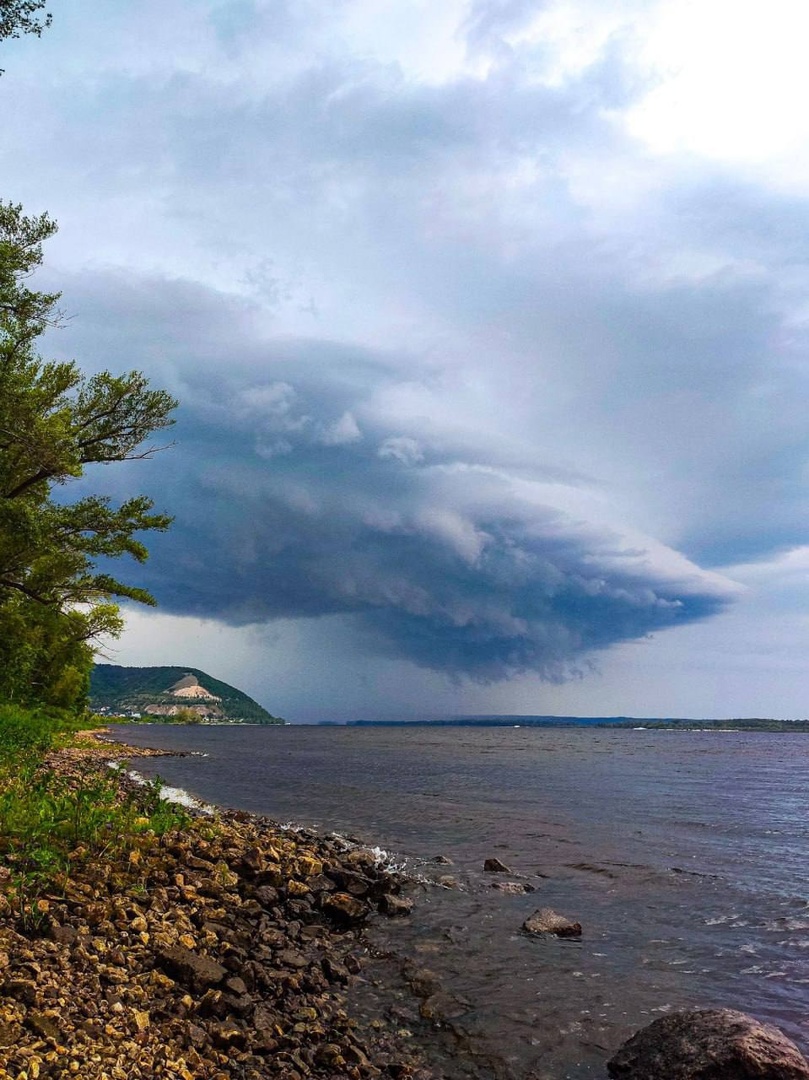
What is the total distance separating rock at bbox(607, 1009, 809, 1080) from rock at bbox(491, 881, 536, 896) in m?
8.93

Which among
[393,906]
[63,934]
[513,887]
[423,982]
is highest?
[63,934]

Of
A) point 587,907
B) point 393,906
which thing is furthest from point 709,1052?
point 587,907

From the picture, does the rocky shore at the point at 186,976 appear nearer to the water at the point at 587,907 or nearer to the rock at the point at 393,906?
the rock at the point at 393,906

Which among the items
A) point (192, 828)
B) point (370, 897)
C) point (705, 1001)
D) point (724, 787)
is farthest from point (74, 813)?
point (724, 787)

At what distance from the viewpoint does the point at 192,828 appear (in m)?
17.5

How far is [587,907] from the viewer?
17.0m

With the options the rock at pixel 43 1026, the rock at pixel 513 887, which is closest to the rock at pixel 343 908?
the rock at pixel 513 887

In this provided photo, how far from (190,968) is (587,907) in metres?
11.3

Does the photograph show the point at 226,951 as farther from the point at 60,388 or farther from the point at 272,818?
the point at 60,388

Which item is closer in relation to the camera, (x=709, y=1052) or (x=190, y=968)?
(x=709, y=1052)

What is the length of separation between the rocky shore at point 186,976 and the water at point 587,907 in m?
1.60

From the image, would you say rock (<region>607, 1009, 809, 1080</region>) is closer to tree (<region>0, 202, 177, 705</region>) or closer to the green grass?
the green grass

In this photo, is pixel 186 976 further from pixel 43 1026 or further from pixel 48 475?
pixel 48 475

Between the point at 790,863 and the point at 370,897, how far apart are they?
645 inches
